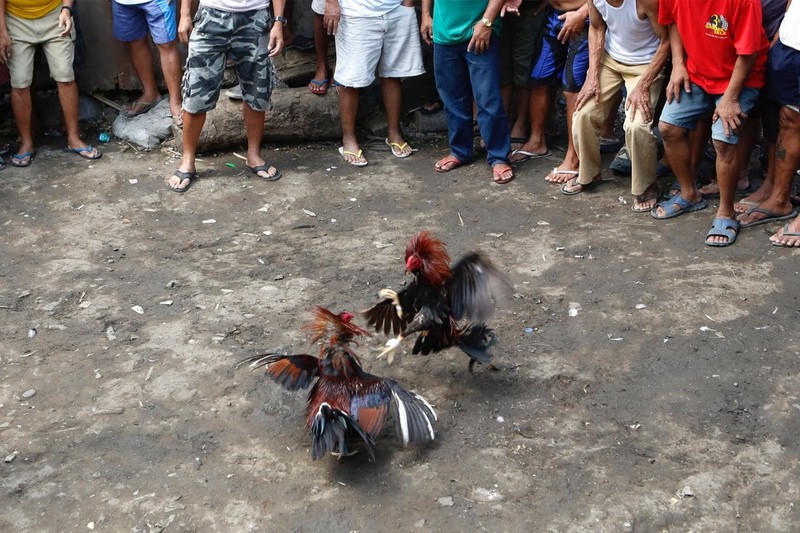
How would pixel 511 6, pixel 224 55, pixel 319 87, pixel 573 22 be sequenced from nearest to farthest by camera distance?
pixel 573 22 → pixel 511 6 → pixel 224 55 → pixel 319 87

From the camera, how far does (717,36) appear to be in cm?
536

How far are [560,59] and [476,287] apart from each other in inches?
123

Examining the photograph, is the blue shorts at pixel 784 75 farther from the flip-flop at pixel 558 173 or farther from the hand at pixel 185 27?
the hand at pixel 185 27

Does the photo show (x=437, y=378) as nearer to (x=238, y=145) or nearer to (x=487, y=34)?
(x=487, y=34)

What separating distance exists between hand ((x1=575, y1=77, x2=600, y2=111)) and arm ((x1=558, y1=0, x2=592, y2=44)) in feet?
1.35

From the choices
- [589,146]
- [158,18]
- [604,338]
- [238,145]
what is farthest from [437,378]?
[158,18]

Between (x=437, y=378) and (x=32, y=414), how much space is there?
6.24 ft

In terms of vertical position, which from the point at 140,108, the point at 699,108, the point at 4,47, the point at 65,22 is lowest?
the point at 140,108

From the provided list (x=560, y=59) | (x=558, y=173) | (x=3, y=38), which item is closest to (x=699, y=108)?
(x=558, y=173)

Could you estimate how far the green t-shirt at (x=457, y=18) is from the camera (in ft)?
21.2

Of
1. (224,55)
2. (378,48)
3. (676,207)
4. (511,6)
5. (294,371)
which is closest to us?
(294,371)

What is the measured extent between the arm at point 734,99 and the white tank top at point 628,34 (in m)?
0.70

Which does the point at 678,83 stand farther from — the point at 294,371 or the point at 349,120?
the point at 294,371

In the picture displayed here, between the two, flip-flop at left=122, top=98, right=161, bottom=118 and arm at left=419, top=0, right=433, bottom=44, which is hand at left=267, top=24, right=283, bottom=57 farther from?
flip-flop at left=122, top=98, right=161, bottom=118
